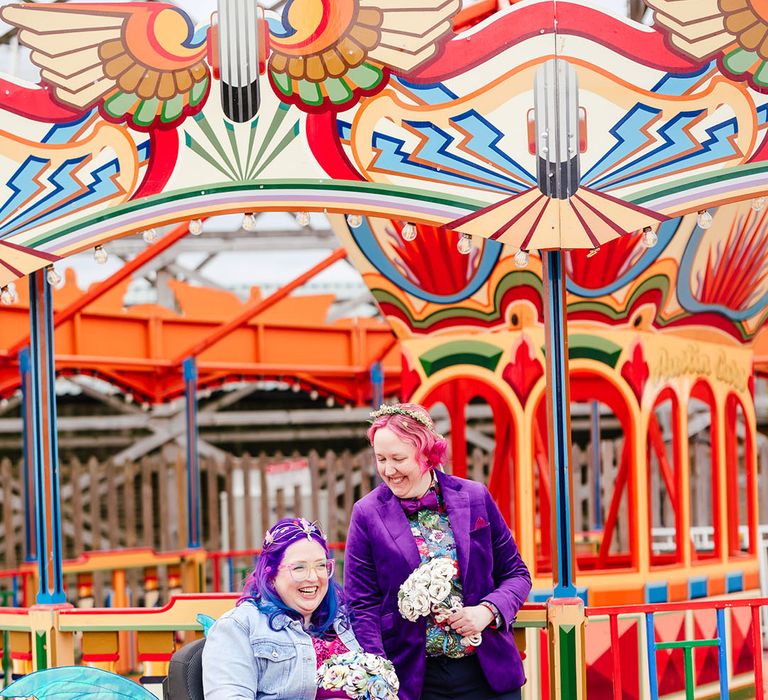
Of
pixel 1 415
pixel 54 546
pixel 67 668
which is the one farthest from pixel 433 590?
pixel 1 415

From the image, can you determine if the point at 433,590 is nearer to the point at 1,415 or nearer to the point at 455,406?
the point at 455,406

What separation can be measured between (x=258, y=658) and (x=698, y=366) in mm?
3854

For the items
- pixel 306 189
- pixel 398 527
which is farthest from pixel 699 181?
pixel 398 527

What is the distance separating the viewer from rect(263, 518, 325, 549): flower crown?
8.87ft

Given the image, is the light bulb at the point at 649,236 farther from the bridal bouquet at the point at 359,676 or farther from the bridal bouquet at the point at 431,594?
the bridal bouquet at the point at 359,676

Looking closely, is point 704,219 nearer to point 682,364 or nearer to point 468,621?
point 468,621

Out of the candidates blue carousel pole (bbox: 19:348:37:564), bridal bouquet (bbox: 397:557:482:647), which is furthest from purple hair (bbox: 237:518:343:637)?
blue carousel pole (bbox: 19:348:37:564)

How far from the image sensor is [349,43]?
3.72 metres

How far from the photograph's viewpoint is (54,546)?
13.6ft

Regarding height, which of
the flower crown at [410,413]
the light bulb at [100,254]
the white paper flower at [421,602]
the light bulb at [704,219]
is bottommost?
the white paper flower at [421,602]

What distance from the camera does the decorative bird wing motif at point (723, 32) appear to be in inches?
143

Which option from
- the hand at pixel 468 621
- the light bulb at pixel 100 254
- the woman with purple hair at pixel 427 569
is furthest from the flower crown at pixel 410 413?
the light bulb at pixel 100 254

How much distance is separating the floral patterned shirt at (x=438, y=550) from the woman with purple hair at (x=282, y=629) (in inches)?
11.9

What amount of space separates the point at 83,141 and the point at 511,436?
9.65 ft
